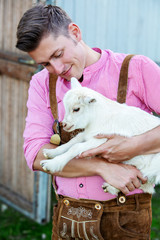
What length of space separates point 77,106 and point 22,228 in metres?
2.96

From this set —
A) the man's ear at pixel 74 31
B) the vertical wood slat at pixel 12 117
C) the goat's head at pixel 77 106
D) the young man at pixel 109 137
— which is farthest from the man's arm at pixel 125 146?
the vertical wood slat at pixel 12 117

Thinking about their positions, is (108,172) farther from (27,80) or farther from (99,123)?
(27,80)

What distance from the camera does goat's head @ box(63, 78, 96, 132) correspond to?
1.98 m

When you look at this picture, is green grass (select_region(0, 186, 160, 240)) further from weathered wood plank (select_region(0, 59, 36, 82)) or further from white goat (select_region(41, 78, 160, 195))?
white goat (select_region(41, 78, 160, 195))

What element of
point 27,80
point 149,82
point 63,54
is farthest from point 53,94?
point 27,80

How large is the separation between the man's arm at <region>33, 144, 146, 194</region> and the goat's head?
23cm

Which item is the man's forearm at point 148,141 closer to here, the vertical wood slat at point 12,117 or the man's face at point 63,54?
the man's face at point 63,54

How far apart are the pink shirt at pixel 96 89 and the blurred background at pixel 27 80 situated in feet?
6.26

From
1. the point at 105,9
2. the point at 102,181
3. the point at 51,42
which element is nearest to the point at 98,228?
the point at 102,181

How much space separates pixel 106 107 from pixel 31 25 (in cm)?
66

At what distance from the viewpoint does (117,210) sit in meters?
2.00

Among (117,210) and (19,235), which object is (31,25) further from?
(19,235)

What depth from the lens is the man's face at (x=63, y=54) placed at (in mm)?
1938

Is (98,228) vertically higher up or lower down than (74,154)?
lower down
